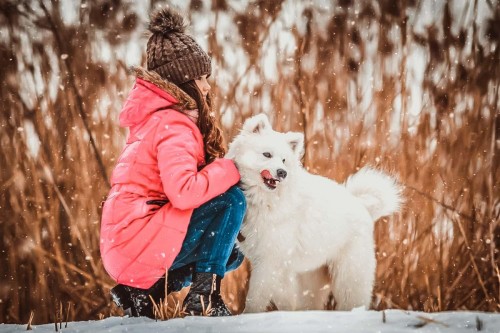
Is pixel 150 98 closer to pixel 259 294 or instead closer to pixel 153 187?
pixel 153 187

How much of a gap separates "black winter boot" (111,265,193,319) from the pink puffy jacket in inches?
2.2

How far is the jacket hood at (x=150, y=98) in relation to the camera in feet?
Answer: 7.07

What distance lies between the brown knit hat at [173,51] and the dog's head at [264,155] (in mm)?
410

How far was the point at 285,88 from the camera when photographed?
10.7 feet

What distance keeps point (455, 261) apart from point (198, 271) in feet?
6.11

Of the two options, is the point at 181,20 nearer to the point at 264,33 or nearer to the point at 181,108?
the point at 181,108

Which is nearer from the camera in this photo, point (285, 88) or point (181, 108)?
point (181, 108)

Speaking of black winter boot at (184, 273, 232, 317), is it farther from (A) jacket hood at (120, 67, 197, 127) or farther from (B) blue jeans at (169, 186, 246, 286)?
(A) jacket hood at (120, 67, 197, 127)

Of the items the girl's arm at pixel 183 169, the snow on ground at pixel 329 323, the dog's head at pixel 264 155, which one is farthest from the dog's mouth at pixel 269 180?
the snow on ground at pixel 329 323

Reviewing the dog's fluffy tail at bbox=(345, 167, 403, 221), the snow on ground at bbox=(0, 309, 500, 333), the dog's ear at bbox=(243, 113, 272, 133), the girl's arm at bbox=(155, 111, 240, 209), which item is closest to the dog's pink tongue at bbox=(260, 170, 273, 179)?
the dog's ear at bbox=(243, 113, 272, 133)

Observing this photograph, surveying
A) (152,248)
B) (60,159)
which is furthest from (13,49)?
(152,248)

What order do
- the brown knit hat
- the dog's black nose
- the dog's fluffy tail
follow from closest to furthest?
the brown knit hat → the dog's black nose → the dog's fluffy tail

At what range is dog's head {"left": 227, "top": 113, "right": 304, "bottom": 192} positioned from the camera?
8.16 ft

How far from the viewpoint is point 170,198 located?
205 centimetres
